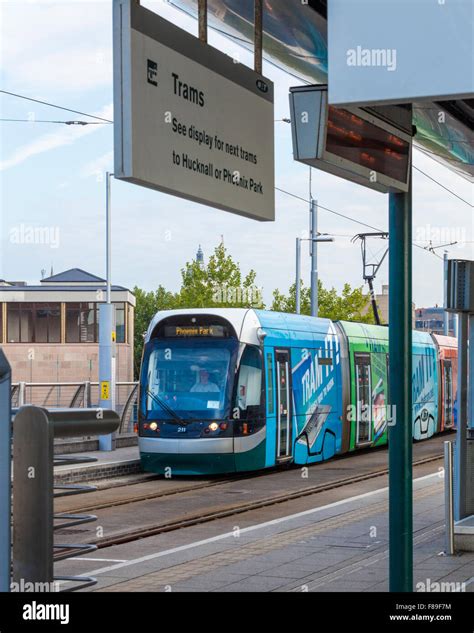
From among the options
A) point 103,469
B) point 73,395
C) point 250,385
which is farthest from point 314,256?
point 250,385

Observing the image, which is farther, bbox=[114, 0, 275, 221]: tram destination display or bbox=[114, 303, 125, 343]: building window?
bbox=[114, 303, 125, 343]: building window

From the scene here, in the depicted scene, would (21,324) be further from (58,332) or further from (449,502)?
(449,502)

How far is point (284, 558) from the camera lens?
10781 millimetres

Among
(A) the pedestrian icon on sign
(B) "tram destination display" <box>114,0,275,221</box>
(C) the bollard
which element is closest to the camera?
(B) "tram destination display" <box>114,0,275,221</box>

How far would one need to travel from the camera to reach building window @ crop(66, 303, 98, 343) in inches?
2454

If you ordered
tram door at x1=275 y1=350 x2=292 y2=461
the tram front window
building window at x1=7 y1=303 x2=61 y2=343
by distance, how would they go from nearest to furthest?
the tram front window, tram door at x1=275 y1=350 x2=292 y2=461, building window at x1=7 y1=303 x2=61 y2=343

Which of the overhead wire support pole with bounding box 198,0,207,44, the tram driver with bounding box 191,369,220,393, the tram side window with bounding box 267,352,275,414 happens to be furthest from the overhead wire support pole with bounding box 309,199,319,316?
the overhead wire support pole with bounding box 198,0,207,44

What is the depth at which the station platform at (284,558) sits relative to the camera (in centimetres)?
928

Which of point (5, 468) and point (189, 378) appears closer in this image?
point (5, 468)

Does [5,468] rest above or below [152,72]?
below

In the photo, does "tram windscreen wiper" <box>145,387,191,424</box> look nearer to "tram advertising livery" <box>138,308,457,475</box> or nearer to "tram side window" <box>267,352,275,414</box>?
"tram advertising livery" <box>138,308,457,475</box>

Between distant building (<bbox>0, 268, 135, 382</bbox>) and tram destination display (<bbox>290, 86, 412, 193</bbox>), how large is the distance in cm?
5486

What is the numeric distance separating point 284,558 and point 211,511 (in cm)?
497
